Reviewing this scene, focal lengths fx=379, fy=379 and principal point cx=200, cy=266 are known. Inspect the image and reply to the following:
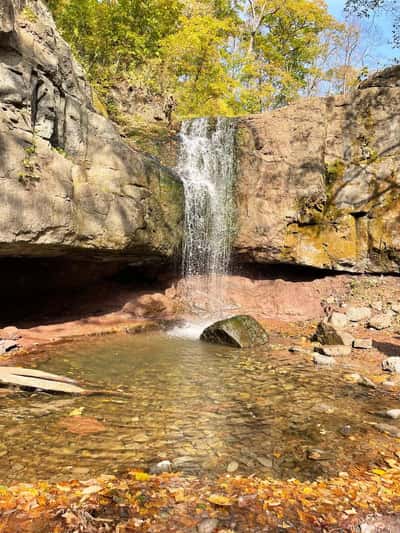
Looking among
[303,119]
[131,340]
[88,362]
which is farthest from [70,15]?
[88,362]

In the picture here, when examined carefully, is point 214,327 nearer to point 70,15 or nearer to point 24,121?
point 24,121

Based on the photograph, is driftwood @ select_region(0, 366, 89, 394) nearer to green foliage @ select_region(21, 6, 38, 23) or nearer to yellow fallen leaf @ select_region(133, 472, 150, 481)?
yellow fallen leaf @ select_region(133, 472, 150, 481)

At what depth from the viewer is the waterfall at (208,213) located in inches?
445

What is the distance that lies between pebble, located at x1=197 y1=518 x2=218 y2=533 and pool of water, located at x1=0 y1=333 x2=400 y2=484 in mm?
623

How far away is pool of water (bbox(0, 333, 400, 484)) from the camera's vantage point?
3.14m

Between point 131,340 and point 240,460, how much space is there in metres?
5.15

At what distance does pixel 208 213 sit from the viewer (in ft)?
38.0

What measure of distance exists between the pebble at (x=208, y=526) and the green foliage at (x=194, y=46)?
44.4 feet

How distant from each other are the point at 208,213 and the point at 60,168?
5.23 metres

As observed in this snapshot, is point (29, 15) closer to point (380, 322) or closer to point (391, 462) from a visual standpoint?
point (391, 462)

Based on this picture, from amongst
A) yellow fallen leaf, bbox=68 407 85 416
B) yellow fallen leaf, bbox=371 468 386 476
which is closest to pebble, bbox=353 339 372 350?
yellow fallen leaf, bbox=371 468 386 476

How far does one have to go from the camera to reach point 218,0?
23688 millimetres

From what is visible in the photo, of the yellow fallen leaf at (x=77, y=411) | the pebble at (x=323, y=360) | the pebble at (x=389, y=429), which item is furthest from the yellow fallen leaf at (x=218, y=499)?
the pebble at (x=323, y=360)

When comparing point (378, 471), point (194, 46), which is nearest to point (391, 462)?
point (378, 471)
